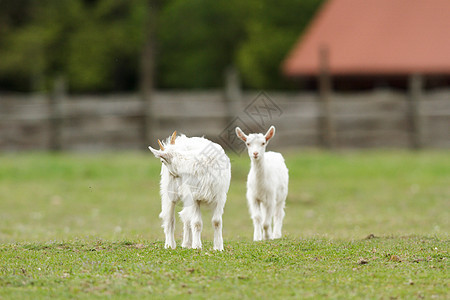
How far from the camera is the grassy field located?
27.5 ft

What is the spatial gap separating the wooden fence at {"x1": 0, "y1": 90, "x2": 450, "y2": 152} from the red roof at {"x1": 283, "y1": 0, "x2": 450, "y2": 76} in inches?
151

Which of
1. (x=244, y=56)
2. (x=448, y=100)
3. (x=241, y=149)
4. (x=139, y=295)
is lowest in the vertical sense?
(x=139, y=295)

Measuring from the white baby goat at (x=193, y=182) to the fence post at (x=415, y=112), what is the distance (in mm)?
20047

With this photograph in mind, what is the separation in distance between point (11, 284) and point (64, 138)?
20768 mm

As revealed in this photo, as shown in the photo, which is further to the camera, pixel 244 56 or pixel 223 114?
pixel 244 56

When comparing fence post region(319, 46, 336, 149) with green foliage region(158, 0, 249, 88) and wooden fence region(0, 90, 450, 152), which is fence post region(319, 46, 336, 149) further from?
green foliage region(158, 0, 249, 88)

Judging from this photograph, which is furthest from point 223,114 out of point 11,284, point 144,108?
point 11,284

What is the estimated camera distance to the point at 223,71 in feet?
162

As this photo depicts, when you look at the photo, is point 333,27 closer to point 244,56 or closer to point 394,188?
point 244,56

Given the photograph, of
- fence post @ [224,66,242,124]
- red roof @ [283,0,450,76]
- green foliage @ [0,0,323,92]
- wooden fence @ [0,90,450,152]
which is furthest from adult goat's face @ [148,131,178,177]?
green foliage @ [0,0,323,92]

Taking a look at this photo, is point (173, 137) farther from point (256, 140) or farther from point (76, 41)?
point (76, 41)

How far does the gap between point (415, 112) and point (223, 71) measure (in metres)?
21.5

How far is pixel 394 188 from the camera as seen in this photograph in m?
22.7

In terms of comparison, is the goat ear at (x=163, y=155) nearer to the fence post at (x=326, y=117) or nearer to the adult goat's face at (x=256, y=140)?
the adult goat's face at (x=256, y=140)
